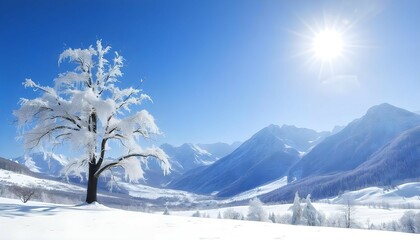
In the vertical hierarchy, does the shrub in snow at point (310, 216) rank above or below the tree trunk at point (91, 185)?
below

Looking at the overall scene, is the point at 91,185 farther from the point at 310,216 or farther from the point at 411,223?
the point at 411,223

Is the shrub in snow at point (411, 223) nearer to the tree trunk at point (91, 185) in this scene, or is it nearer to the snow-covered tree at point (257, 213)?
the snow-covered tree at point (257, 213)

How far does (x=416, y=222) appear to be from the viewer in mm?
110125

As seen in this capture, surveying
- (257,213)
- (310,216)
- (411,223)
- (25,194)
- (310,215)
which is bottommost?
(411,223)

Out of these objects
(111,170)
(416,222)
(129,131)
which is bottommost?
(416,222)

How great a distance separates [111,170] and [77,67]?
8.30m

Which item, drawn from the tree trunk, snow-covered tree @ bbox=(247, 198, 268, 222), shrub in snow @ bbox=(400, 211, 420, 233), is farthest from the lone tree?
shrub in snow @ bbox=(400, 211, 420, 233)

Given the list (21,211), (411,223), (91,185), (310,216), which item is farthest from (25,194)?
(411,223)

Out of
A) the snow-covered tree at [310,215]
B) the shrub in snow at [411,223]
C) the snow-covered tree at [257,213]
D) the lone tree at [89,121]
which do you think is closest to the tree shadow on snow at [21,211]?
the lone tree at [89,121]

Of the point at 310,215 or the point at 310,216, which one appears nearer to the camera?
the point at 310,216

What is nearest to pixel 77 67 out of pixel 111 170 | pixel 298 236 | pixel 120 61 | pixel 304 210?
pixel 120 61

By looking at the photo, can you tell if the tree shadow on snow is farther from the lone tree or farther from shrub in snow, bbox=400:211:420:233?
shrub in snow, bbox=400:211:420:233

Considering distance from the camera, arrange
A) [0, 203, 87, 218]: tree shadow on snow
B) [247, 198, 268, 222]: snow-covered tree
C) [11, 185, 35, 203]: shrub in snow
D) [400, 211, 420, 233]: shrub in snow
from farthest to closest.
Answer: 1. [247, 198, 268, 222]: snow-covered tree
2. [400, 211, 420, 233]: shrub in snow
3. [11, 185, 35, 203]: shrub in snow
4. [0, 203, 87, 218]: tree shadow on snow

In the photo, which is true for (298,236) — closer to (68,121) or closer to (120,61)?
(68,121)
